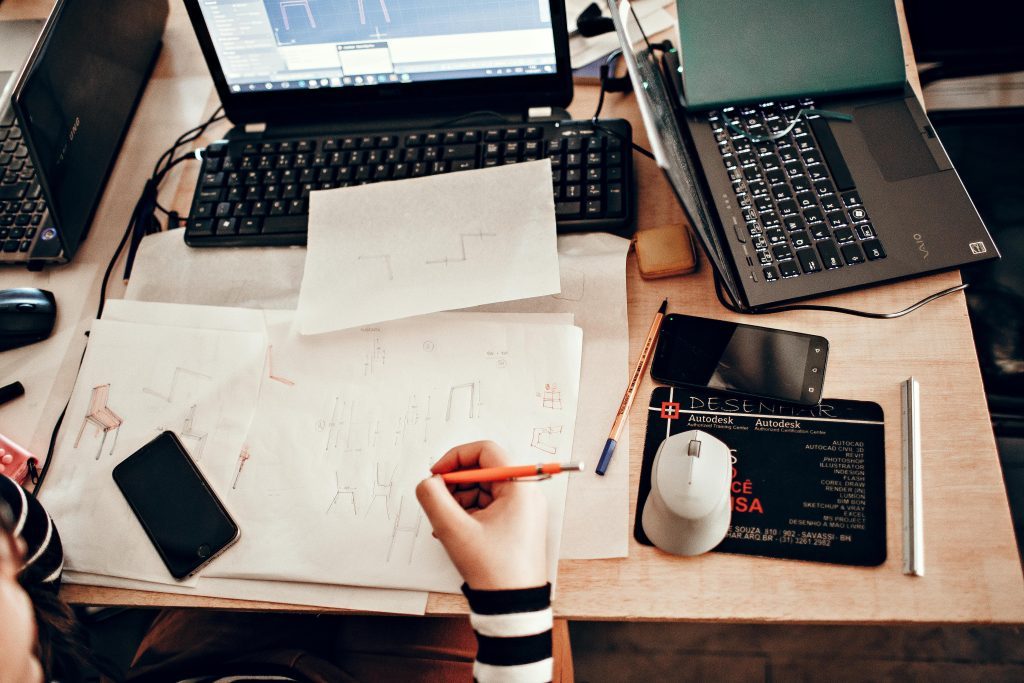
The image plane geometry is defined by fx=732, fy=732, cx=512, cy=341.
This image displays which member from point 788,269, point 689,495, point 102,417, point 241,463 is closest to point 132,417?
point 102,417

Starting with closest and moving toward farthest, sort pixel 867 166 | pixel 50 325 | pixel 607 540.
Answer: pixel 607 540 → pixel 867 166 → pixel 50 325

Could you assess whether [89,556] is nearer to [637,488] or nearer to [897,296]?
[637,488]

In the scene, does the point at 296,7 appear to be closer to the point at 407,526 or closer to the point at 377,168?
the point at 377,168

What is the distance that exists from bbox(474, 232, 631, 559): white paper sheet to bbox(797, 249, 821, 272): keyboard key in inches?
7.1

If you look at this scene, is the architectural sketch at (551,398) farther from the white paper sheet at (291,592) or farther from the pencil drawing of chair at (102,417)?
the pencil drawing of chair at (102,417)

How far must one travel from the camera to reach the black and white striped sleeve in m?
0.62

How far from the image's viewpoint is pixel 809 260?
73cm

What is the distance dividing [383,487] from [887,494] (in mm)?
463

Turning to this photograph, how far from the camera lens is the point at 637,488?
69cm

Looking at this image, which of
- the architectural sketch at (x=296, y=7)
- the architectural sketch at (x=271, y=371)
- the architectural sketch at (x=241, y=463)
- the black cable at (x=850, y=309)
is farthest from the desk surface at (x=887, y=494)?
the architectural sketch at (x=296, y=7)

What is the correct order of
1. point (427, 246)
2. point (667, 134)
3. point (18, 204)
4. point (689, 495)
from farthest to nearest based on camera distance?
1. point (18, 204)
2. point (427, 246)
3. point (667, 134)
4. point (689, 495)

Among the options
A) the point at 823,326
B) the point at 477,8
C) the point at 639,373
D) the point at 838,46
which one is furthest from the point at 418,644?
the point at 838,46

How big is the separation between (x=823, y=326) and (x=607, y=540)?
1.02 feet

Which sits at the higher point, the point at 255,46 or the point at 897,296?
the point at 255,46
